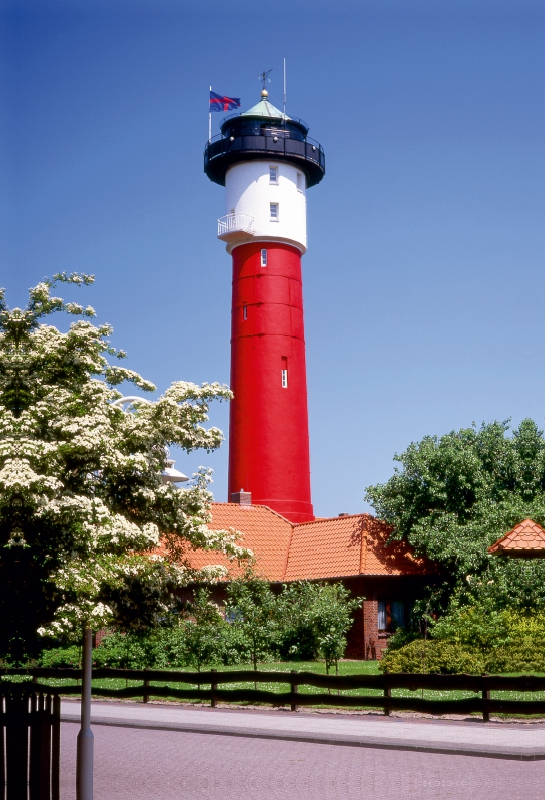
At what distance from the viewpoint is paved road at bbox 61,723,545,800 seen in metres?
12.8

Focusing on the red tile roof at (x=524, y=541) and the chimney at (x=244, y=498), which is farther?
the chimney at (x=244, y=498)

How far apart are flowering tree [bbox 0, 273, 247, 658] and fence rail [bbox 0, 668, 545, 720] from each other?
305 centimetres

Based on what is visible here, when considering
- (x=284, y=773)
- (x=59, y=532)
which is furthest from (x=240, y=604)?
(x=59, y=532)

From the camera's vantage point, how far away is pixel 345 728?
64.6ft

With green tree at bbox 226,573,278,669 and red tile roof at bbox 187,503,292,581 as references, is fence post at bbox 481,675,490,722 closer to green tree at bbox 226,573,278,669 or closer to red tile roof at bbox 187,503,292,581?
green tree at bbox 226,573,278,669

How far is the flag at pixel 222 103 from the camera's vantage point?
54.2 m

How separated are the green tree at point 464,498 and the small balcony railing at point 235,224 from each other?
14.9 meters

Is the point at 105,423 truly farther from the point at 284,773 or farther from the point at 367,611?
the point at 367,611

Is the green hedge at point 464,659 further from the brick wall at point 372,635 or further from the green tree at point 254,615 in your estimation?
the brick wall at point 372,635

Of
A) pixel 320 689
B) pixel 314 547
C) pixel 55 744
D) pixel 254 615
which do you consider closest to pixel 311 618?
pixel 254 615

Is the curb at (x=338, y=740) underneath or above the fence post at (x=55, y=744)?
underneath

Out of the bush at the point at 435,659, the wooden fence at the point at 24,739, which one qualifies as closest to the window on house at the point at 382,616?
the bush at the point at 435,659

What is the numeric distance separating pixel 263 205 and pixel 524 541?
27247 millimetres

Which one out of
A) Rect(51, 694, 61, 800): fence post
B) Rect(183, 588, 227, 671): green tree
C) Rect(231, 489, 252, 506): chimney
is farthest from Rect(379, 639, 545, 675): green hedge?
Rect(231, 489, 252, 506): chimney
